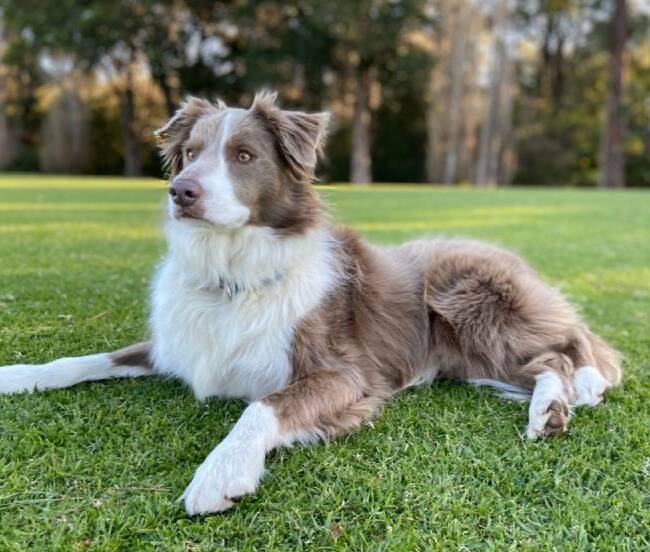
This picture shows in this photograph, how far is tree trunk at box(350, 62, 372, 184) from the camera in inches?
1383

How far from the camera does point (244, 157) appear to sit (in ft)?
11.0

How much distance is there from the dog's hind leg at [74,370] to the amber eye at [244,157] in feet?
4.02

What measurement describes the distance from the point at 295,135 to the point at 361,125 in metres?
33.2

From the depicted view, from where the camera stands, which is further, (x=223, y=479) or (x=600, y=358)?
(x=600, y=358)

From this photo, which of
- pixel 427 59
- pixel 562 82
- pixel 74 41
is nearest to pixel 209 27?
pixel 74 41

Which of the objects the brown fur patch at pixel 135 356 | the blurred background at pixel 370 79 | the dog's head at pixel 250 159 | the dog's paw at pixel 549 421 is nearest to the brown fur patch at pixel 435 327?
the dog's paw at pixel 549 421

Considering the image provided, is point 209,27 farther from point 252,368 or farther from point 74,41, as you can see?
point 252,368

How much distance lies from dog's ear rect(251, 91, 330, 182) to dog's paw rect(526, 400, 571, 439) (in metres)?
1.81

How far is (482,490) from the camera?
2520 millimetres

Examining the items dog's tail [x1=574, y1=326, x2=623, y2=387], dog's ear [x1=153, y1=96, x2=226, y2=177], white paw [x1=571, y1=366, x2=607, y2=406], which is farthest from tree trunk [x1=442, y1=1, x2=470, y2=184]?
white paw [x1=571, y1=366, x2=607, y2=406]

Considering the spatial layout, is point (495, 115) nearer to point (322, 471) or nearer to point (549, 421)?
point (549, 421)

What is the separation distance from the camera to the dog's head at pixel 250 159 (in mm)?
3178

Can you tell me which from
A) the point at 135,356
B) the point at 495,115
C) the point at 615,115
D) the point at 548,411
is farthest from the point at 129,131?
the point at 548,411

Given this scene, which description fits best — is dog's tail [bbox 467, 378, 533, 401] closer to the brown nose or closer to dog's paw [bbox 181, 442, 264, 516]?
dog's paw [bbox 181, 442, 264, 516]
